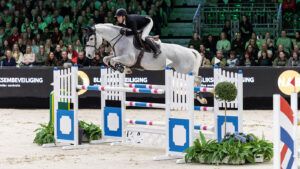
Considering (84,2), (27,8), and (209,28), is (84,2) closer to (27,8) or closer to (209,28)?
(27,8)

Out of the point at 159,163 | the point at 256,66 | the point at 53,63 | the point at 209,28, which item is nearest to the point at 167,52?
the point at 159,163

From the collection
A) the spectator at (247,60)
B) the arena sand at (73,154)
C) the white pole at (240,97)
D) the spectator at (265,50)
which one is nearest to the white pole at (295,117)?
the arena sand at (73,154)

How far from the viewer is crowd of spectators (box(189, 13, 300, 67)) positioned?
24031 millimetres

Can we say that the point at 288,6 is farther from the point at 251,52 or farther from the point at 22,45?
the point at 22,45

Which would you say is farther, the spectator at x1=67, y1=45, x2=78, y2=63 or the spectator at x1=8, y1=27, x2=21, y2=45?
the spectator at x1=8, y1=27, x2=21, y2=45

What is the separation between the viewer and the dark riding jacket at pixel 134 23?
1545 cm

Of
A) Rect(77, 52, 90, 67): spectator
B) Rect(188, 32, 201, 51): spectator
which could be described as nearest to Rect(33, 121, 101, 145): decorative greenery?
Rect(77, 52, 90, 67): spectator

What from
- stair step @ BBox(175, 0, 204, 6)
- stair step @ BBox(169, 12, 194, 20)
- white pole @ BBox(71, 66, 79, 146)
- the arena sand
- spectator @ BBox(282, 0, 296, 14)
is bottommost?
the arena sand

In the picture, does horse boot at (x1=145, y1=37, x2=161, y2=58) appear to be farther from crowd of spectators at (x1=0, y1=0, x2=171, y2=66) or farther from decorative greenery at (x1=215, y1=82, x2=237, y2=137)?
crowd of spectators at (x1=0, y1=0, x2=171, y2=66)

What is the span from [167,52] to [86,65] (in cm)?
833

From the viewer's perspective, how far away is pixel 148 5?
2928 cm

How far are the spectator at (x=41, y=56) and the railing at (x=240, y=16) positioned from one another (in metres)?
5.48

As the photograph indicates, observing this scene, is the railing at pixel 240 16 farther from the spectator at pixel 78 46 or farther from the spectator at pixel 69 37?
the spectator at pixel 78 46

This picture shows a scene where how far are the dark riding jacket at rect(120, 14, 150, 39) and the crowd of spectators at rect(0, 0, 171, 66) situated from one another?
380 inches
